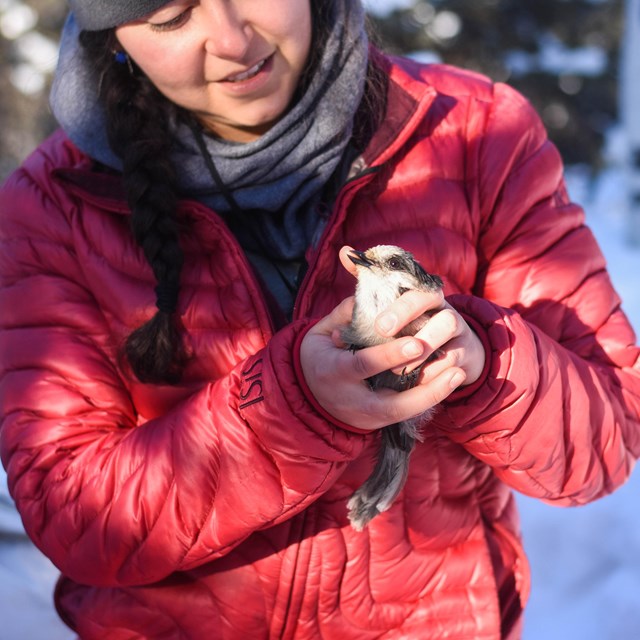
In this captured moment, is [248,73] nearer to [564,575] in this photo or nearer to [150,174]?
[150,174]

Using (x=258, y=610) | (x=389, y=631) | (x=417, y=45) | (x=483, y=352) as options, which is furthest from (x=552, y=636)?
(x=417, y=45)

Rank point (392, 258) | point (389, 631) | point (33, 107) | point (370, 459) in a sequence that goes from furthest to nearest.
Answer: point (33, 107), point (389, 631), point (370, 459), point (392, 258)

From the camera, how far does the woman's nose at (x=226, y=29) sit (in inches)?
57.6

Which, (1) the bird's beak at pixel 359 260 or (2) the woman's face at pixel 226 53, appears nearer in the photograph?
(1) the bird's beak at pixel 359 260

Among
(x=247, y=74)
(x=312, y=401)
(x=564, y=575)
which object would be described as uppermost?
(x=247, y=74)

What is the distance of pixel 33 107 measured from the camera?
911 cm

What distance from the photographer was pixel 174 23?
1.51 metres

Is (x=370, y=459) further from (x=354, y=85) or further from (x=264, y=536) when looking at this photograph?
(x=354, y=85)

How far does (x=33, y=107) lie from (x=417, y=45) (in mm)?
4765

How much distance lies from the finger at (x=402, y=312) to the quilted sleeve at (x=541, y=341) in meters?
0.23

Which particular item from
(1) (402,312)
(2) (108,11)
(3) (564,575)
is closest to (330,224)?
(1) (402,312)

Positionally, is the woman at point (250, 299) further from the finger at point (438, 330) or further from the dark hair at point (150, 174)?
the finger at point (438, 330)

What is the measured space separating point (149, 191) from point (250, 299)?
0.30 meters

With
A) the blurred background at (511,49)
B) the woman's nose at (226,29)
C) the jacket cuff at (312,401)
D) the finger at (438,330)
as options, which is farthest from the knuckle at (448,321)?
the blurred background at (511,49)
